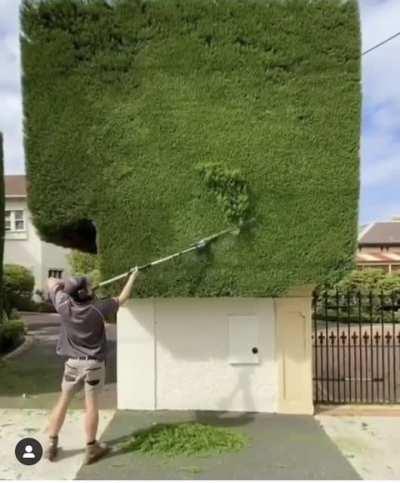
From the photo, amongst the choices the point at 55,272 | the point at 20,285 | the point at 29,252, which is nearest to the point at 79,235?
the point at 20,285

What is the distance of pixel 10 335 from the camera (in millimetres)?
13758

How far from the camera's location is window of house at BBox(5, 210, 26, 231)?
3400 centimetres

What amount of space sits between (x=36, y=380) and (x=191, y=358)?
342 cm

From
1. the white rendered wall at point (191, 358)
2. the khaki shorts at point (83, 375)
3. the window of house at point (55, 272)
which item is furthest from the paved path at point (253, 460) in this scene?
the window of house at point (55, 272)

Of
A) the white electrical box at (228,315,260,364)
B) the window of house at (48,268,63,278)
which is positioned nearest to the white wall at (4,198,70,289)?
the window of house at (48,268,63,278)

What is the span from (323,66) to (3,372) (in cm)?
719

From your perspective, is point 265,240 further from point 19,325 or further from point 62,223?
point 19,325

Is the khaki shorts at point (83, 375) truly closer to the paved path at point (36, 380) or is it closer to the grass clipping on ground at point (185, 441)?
the grass clipping on ground at point (185, 441)

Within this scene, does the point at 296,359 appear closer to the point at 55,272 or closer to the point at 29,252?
the point at 55,272

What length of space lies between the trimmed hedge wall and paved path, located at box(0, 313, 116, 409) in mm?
2269

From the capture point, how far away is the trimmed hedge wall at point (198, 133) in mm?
7625

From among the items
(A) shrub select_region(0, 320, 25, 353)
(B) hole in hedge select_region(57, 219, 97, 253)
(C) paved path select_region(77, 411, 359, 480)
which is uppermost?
(B) hole in hedge select_region(57, 219, 97, 253)
